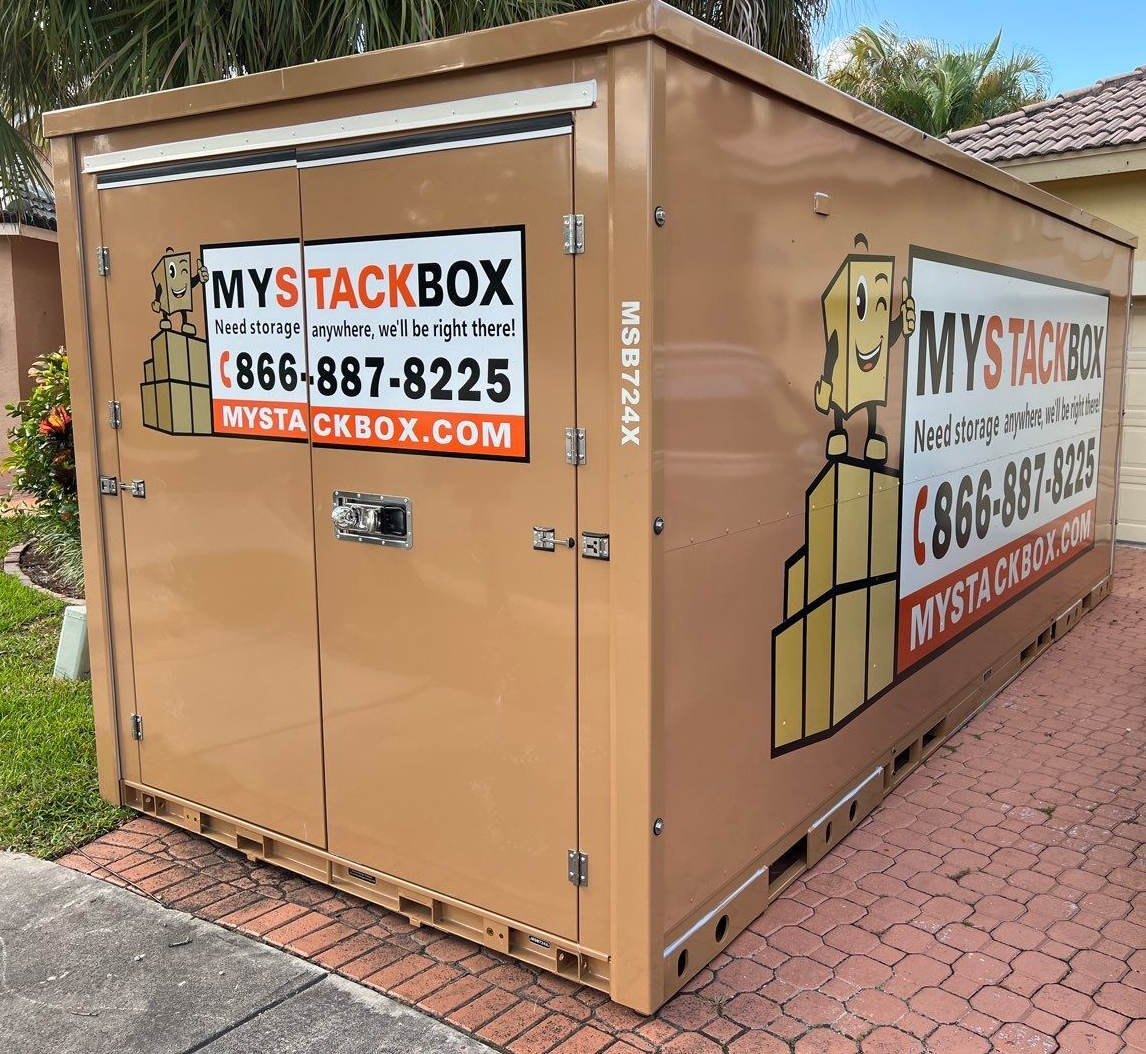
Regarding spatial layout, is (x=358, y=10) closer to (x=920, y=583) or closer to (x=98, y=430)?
(x=98, y=430)

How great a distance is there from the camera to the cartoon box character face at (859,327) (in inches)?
157

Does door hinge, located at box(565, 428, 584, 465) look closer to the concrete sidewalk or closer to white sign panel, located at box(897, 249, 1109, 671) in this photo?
the concrete sidewalk

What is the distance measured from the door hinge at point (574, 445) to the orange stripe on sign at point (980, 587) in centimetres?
227

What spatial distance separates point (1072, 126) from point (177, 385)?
10.5m

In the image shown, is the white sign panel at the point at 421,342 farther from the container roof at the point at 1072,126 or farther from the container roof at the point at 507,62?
the container roof at the point at 1072,126

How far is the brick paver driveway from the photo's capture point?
3.22 m

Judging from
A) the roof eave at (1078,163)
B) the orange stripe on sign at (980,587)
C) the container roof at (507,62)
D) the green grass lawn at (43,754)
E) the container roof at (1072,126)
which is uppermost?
the container roof at (1072,126)

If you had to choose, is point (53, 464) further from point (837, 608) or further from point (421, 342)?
point (837, 608)

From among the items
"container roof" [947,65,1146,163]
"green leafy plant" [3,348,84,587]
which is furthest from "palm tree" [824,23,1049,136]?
"green leafy plant" [3,348,84,587]

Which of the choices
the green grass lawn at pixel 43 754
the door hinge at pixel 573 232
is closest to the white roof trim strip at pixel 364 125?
the door hinge at pixel 573 232

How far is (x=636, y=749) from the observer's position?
313 centimetres

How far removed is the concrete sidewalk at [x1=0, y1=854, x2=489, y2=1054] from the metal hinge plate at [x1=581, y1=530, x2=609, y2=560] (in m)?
1.45

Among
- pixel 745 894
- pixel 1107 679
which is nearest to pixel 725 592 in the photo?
pixel 745 894

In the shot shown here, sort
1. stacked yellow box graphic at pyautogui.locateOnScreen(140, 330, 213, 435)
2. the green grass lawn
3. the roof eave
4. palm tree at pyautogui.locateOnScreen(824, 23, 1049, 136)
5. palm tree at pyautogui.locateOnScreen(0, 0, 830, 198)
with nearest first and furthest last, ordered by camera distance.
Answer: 1. stacked yellow box graphic at pyautogui.locateOnScreen(140, 330, 213, 435)
2. the green grass lawn
3. palm tree at pyautogui.locateOnScreen(0, 0, 830, 198)
4. the roof eave
5. palm tree at pyautogui.locateOnScreen(824, 23, 1049, 136)
